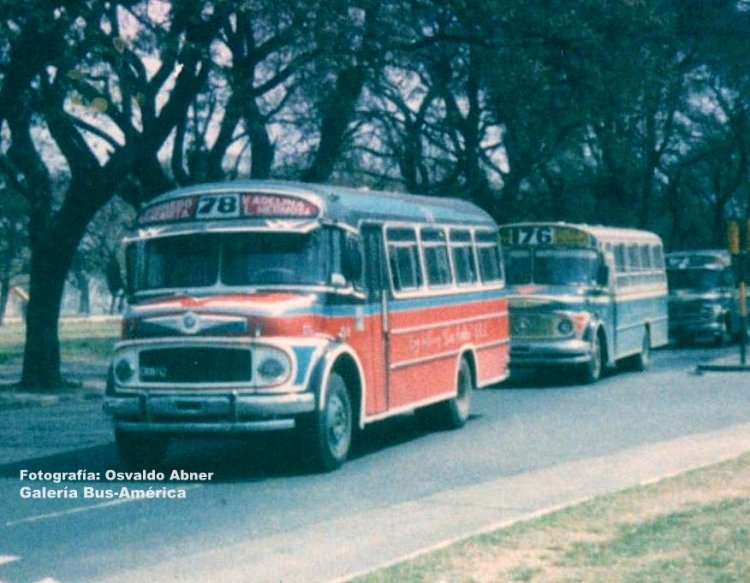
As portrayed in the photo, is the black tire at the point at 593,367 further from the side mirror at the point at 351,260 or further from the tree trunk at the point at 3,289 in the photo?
the tree trunk at the point at 3,289

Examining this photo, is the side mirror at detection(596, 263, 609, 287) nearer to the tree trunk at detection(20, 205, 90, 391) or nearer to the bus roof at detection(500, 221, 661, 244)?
the bus roof at detection(500, 221, 661, 244)

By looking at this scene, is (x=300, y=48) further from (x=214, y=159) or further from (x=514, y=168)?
(x=514, y=168)

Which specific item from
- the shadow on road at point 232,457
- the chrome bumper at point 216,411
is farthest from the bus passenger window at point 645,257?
the chrome bumper at point 216,411

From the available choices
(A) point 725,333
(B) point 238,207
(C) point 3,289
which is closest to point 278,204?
(B) point 238,207

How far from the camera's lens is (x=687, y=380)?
25.6 m

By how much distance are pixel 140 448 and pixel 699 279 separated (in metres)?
26.8

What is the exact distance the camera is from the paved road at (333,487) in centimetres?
947

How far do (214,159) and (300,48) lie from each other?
5.14m

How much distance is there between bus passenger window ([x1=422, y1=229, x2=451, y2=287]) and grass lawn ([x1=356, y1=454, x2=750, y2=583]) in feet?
21.2

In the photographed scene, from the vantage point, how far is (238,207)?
14.1 meters

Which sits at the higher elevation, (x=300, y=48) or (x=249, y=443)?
(x=300, y=48)

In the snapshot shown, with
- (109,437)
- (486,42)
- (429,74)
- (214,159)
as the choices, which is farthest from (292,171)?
(109,437)

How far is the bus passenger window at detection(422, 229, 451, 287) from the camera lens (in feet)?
56.3

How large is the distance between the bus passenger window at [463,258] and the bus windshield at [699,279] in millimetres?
20599
